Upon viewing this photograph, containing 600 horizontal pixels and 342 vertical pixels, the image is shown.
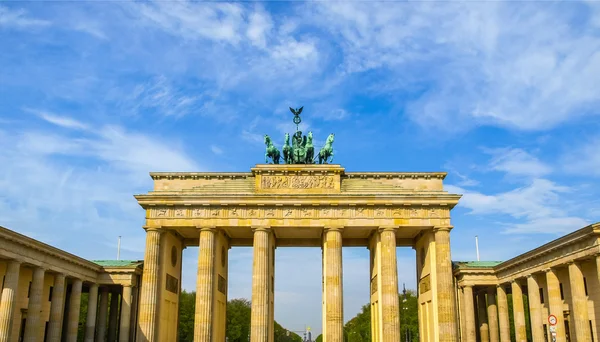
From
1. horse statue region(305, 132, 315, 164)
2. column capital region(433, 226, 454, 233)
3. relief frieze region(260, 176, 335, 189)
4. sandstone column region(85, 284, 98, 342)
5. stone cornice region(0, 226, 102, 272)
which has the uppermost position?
horse statue region(305, 132, 315, 164)

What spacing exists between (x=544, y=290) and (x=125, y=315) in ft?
109

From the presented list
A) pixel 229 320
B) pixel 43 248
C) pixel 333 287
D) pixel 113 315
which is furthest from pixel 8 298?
pixel 229 320

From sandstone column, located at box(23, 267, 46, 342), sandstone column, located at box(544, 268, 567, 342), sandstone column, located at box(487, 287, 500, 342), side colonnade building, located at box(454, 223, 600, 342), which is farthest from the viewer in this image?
sandstone column, located at box(487, 287, 500, 342)

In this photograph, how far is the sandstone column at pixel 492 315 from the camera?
153 feet

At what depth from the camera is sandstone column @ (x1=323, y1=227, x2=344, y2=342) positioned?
41438 millimetres

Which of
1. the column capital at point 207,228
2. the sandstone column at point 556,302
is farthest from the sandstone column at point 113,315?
the sandstone column at point 556,302

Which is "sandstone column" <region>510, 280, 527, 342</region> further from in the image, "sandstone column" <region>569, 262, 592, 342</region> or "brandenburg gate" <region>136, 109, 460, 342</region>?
"sandstone column" <region>569, 262, 592, 342</region>

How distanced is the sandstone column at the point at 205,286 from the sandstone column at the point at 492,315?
2406 centimetres

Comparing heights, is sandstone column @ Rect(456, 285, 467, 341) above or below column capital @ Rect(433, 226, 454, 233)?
below

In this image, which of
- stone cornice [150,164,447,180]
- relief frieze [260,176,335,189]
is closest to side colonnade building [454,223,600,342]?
stone cornice [150,164,447,180]

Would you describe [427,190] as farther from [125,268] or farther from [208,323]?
[125,268]

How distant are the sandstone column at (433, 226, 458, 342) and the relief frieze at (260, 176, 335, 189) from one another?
372 inches

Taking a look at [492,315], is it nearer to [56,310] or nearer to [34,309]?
[56,310]

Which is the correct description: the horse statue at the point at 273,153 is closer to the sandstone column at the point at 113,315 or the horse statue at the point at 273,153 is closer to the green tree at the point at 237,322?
the sandstone column at the point at 113,315
